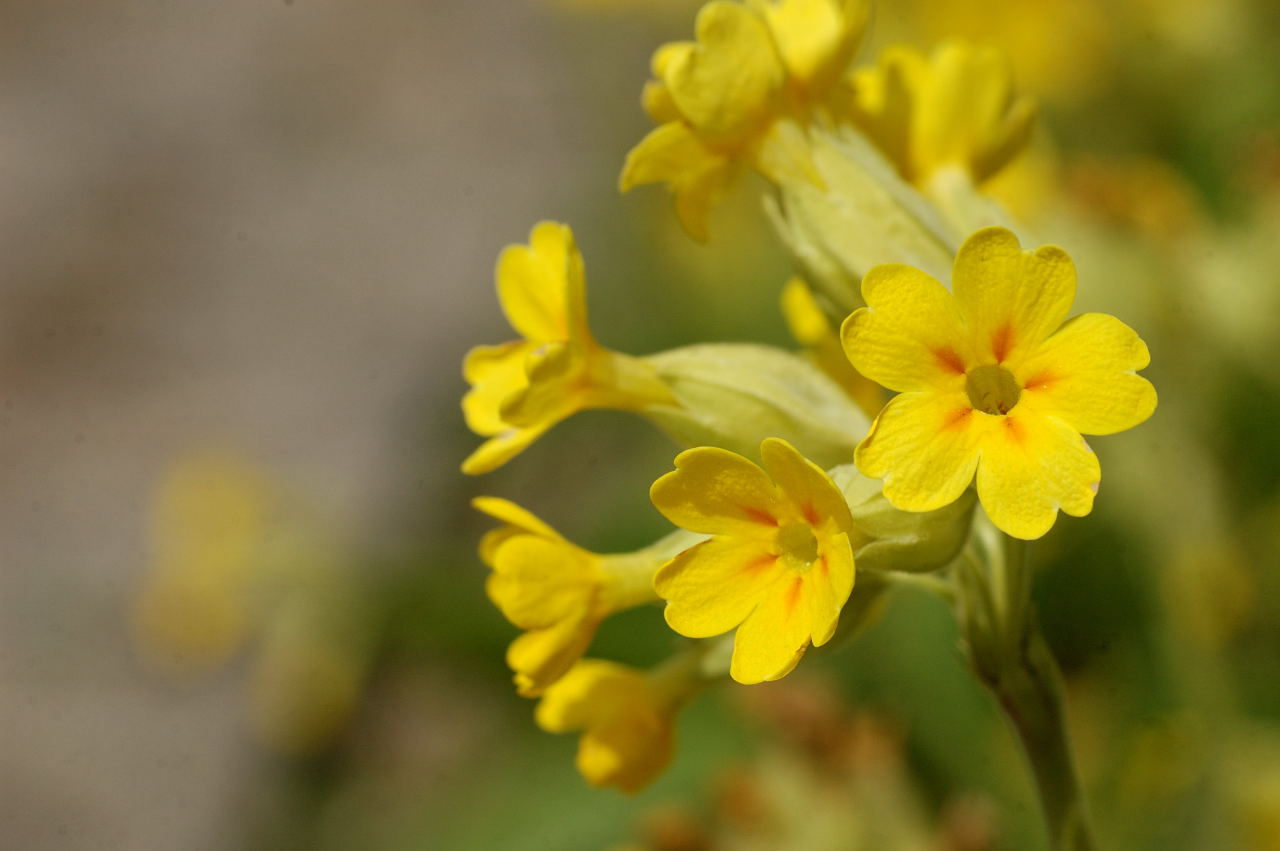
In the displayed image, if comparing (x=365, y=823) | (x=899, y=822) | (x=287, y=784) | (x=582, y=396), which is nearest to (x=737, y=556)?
(x=582, y=396)

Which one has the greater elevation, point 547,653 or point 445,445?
point 547,653

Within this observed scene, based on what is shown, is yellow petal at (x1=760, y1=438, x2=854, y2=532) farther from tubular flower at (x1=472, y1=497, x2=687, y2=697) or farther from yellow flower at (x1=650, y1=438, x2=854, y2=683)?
tubular flower at (x1=472, y1=497, x2=687, y2=697)

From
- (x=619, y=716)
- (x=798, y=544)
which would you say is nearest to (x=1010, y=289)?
(x=798, y=544)

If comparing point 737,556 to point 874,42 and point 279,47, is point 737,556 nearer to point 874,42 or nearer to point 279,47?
point 874,42

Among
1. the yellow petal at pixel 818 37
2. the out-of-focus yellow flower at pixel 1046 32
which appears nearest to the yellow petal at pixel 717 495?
the yellow petal at pixel 818 37

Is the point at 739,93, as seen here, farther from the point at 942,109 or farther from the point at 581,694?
the point at 581,694

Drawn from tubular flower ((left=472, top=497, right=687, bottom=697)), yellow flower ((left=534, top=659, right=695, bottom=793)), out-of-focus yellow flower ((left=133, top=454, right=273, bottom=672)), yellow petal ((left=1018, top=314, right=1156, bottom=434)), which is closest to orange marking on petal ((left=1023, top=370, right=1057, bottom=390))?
yellow petal ((left=1018, top=314, right=1156, bottom=434))
